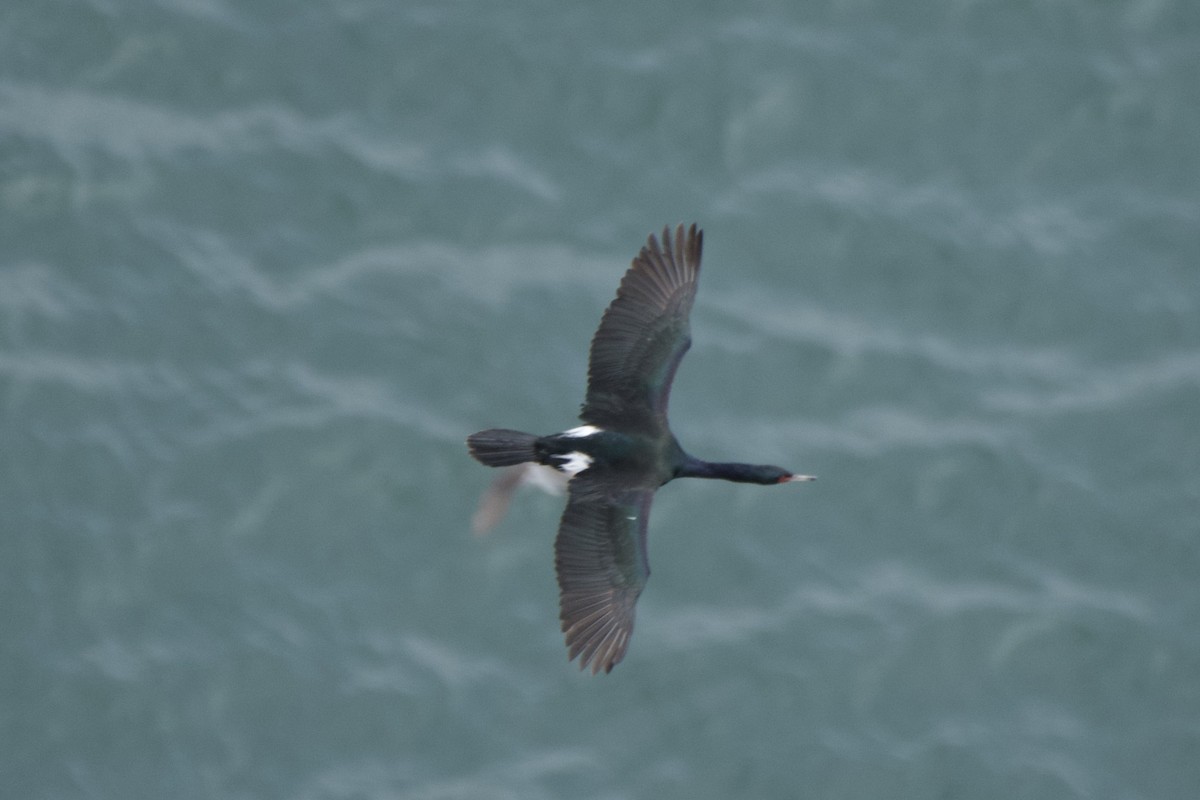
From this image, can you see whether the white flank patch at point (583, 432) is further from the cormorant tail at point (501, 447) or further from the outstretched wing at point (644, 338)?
the cormorant tail at point (501, 447)

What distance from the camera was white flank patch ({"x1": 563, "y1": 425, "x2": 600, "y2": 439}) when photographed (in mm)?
10547

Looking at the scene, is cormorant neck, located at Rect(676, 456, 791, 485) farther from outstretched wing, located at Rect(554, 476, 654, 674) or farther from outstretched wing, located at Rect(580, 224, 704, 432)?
outstretched wing, located at Rect(554, 476, 654, 674)

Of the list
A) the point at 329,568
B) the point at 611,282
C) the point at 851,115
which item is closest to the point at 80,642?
the point at 329,568

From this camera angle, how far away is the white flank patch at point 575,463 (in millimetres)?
10500

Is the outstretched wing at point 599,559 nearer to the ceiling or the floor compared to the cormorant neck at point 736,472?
nearer to the floor

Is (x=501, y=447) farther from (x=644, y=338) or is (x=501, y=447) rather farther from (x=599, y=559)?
(x=644, y=338)

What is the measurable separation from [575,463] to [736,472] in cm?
99

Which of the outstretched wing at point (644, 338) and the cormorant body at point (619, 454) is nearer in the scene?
the cormorant body at point (619, 454)

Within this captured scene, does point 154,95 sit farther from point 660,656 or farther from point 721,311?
point 660,656

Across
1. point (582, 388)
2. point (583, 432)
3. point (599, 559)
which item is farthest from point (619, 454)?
point (582, 388)

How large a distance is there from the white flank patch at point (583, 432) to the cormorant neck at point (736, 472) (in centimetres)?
49

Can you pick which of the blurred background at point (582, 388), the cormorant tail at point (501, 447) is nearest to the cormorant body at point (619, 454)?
the cormorant tail at point (501, 447)

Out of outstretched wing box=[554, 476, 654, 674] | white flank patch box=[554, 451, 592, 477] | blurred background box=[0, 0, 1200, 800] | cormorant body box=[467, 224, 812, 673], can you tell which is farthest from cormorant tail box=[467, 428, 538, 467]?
blurred background box=[0, 0, 1200, 800]

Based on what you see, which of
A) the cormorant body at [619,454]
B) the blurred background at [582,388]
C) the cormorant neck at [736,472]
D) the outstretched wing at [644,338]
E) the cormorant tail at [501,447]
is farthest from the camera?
the blurred background at [582,388]
